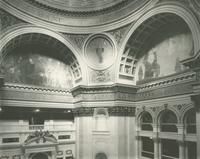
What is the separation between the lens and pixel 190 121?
47.1 feet

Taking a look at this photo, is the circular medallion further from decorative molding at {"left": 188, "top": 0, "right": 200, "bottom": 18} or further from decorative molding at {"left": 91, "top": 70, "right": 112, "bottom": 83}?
decorative molding at {"left": 188, "top": 0, "right": 200, "bottom": 18}

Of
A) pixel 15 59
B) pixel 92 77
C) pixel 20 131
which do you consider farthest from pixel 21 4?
pixel 20 131

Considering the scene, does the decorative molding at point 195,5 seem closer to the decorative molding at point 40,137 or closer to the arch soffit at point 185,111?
the arch soffit at point 185,111

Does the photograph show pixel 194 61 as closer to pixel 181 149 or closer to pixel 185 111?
pixel 185 111

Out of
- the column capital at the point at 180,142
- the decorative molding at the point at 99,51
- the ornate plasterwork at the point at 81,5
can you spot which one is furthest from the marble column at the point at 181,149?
the ornate plasterwork at the point at 81,5

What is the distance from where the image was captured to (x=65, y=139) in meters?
19.5

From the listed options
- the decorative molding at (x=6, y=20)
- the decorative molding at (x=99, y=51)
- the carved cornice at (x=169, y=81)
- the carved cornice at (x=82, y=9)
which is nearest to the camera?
the carved cornice at (x=169, y=81)

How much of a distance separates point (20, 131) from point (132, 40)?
11.4 meters

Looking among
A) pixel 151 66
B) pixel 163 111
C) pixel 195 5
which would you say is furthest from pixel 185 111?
pixel 195 5

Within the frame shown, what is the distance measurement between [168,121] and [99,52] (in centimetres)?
798

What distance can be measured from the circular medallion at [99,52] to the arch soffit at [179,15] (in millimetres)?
1076

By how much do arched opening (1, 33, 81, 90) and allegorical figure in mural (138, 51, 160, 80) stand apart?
558 cm

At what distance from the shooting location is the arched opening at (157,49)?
50.5 ft

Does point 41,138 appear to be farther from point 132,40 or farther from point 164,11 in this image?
point 164,11
